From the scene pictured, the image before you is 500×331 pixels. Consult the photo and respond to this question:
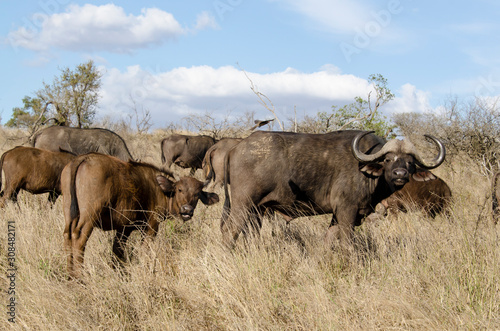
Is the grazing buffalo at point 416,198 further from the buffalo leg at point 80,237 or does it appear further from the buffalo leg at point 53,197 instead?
the buffalo leg at point 53,197

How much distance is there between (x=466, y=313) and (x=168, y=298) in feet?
8.69

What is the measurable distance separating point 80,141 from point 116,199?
823cm

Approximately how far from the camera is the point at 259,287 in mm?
4371

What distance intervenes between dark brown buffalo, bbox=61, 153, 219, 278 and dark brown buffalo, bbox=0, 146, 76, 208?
348cm

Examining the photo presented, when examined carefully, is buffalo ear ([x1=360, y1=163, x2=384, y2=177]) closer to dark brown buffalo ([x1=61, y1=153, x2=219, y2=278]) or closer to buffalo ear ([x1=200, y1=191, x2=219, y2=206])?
buffalo ear ([x1=200, y1=191, x2=219, y2=206])

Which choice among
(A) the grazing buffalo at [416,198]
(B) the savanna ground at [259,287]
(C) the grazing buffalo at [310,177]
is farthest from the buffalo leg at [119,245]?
(A) the grazing buffalo at [416,198]

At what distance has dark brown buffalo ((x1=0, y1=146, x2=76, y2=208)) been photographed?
819 cm

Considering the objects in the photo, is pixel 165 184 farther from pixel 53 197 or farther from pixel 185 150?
pixel 185 150

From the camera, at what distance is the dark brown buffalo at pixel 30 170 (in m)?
8.19

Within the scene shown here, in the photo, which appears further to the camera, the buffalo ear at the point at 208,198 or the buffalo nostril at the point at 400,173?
the buffalo ear at the point at 208,198

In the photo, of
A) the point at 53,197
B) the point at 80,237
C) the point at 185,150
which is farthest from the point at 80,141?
the point at 80,237

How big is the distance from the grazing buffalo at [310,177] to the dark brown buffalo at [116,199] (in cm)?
67

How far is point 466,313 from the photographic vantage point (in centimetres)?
367

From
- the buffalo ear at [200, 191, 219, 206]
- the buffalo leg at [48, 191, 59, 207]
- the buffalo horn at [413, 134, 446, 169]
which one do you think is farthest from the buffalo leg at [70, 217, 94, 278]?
the buffalo horn at [413, 134, 446, 169]
